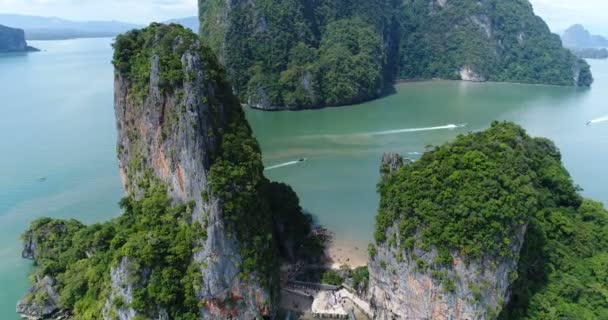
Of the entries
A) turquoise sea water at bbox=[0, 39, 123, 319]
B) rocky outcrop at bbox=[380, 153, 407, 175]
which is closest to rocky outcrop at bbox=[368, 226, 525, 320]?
rocky outcrop at bbox=[380, 153, 407, 175]

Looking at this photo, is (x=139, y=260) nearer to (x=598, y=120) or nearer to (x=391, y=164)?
(x=391, y=164)

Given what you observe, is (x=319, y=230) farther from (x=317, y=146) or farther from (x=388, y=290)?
(x=317, y=146)

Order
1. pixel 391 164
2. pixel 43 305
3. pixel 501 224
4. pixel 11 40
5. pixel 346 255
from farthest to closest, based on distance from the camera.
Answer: pixel 11 40, pixel 346 255, pixel 43 305, pixel 391 164, pixel 501 224

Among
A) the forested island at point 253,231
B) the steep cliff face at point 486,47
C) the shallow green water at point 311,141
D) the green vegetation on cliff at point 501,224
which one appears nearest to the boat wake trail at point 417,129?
the shallow green water at point 311,141

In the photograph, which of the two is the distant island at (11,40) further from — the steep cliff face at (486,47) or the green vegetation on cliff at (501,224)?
the green vegetation on cliff at (501,224)

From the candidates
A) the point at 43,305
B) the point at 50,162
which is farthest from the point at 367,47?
the point at 43,305

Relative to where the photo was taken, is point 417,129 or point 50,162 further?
point 417,129

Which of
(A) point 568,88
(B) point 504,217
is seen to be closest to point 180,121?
(B) point 504,217
